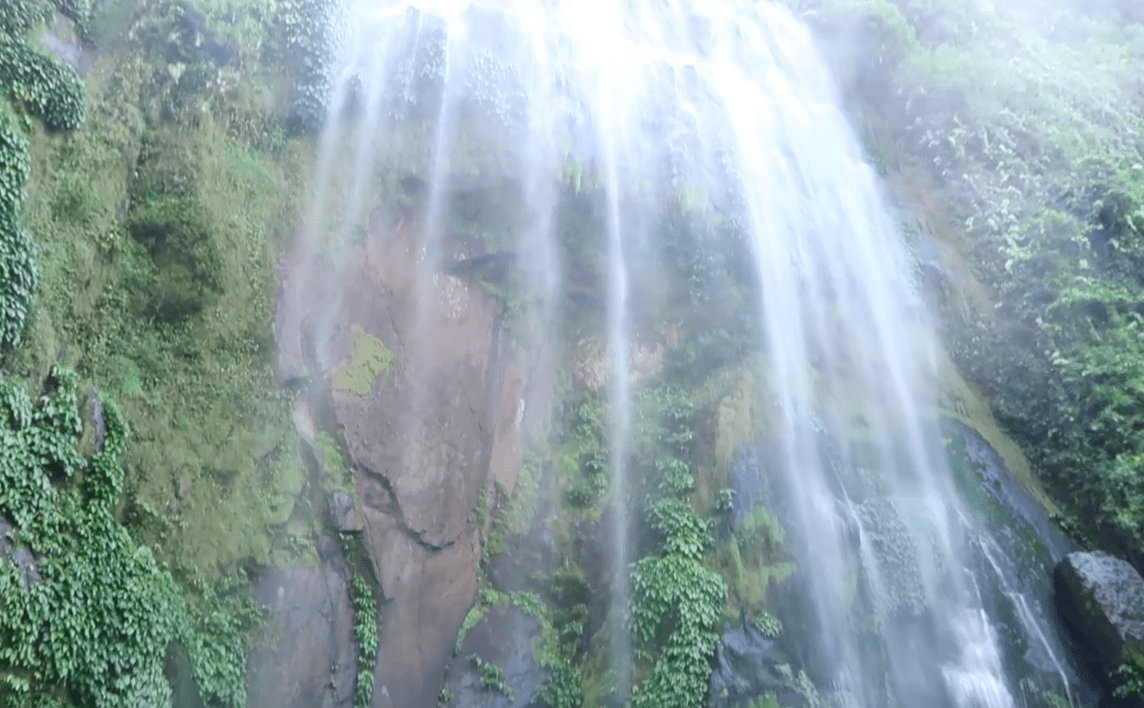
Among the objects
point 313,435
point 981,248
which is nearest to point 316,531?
point 313,435

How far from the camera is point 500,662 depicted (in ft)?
30.5

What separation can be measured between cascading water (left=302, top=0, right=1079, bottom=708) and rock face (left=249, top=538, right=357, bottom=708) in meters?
3.16

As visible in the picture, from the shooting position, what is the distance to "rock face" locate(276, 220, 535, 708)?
9.07 m

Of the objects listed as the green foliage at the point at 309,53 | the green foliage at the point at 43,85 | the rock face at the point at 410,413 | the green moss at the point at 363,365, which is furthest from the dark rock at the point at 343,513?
the green foliage at the point at 309,53

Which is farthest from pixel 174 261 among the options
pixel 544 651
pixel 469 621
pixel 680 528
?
pixel 680 528

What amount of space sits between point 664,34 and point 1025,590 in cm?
1339

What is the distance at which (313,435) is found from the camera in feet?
30.0

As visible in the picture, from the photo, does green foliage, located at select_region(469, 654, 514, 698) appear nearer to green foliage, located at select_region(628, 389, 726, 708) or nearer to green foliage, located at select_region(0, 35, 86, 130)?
green foliage, located at select_region(628, 389, 726, 708)

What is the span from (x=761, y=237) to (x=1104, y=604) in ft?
23.5

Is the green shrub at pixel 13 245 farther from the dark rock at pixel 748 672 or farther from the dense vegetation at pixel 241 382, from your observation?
the dark rock at pixel 748 672

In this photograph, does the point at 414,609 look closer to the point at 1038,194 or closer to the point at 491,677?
the point at 491,677

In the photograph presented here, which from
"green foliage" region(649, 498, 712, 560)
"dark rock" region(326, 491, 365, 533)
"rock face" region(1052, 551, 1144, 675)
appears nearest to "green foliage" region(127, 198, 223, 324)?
"dark rock" region(326, 491, 365, 533)

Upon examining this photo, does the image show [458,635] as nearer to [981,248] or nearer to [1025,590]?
[1025,590]

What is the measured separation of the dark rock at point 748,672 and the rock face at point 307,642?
4036mm
